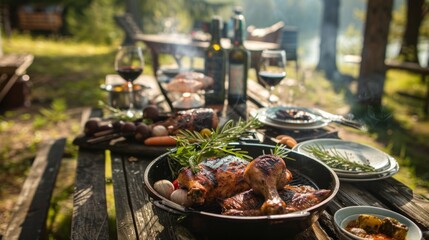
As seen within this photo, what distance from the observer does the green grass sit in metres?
4.07

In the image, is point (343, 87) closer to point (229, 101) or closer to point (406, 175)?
point (406, 175)

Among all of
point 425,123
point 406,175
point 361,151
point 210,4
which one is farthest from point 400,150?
point 210,4

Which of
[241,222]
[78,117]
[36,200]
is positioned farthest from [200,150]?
[78,117]

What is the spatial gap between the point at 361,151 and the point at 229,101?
1435 millimetres

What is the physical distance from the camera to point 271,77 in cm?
281

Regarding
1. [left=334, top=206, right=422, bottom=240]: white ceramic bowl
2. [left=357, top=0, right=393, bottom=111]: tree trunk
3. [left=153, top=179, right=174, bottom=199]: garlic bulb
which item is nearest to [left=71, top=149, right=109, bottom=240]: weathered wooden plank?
[left=153, top=179, right=174, bottom=199]: garlic bulb

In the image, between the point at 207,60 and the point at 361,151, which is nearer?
the point at 361,151

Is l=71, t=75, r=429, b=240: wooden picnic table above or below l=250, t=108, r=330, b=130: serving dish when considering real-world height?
below

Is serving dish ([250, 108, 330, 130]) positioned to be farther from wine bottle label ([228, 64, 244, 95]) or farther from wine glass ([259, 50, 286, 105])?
wine bottle label ([228, 64, 244, 95])

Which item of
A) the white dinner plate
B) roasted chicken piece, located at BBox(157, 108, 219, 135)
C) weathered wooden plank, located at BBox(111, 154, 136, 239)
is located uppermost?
roasted chicken piece, located at BBox(157, 108, 219, 135)

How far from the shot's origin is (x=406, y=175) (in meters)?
4.39

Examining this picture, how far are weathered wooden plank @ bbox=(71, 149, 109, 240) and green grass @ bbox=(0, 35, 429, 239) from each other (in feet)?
3.61

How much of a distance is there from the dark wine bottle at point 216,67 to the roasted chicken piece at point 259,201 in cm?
184

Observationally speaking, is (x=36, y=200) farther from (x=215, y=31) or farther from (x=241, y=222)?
(x=241, y=222)
